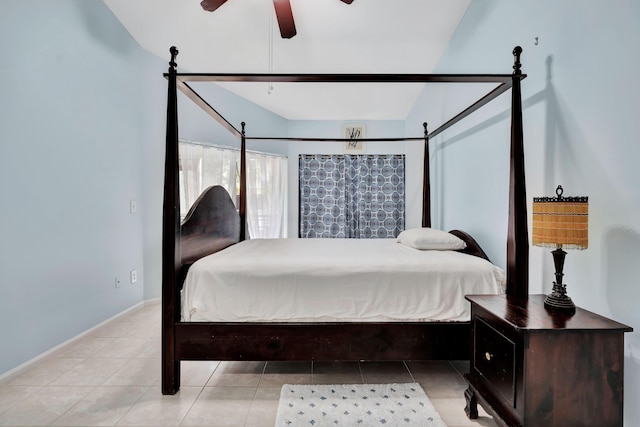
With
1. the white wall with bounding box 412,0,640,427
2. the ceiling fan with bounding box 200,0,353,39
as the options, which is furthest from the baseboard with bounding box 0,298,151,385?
the white wall with bounding box 412,0,640,427

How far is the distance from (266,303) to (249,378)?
58 centimetres

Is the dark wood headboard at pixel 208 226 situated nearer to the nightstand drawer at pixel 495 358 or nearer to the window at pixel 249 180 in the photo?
the window at pixel 249 180

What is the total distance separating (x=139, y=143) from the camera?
3248 millimetres

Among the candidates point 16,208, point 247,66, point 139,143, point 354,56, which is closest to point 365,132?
point 354,56

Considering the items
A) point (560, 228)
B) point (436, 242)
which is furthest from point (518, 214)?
point (436, 242)

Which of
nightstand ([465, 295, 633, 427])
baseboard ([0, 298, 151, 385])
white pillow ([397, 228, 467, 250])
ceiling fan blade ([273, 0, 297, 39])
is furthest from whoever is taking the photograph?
white pillow ([397, 228, 467, 250])

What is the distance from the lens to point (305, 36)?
9.81ft

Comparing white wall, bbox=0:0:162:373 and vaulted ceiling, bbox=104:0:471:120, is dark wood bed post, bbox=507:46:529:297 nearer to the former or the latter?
vaulted ceiling, bbox=104:0:471:120

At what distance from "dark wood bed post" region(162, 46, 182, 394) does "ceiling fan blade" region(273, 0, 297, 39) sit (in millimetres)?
828

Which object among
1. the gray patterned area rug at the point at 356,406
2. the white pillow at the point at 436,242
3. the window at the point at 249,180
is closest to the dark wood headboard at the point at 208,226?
the window at the point at 249,180

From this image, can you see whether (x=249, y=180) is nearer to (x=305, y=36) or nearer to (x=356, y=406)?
(x=305, y=36)

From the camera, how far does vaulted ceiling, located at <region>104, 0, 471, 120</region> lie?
2629 mm

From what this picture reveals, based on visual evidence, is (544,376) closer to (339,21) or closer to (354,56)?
(339,21)

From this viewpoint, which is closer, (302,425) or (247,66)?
(302,425)
